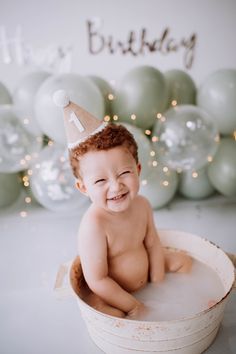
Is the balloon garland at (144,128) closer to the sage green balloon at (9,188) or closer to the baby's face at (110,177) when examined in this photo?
the sage green balloon at (9,188)

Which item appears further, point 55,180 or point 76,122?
point 55,180

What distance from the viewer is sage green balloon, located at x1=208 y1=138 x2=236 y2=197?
1990 mm

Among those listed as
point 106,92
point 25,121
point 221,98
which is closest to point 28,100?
point 25,121

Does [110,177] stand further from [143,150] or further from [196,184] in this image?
[196,184]

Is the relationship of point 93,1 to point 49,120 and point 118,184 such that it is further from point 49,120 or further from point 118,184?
point 118,184

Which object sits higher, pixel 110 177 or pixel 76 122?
pixel 76 122

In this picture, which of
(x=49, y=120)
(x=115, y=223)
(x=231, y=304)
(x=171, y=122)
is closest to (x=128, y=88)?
(x=171, y=122)

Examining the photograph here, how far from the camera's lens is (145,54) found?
117 inches

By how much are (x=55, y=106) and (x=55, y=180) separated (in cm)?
38

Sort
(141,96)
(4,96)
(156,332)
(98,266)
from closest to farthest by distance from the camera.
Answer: (156,332) < (98,266) < (141,96) < (4,96)

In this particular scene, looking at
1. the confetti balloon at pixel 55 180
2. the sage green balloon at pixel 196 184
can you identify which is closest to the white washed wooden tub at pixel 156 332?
the confetti balloon at pixel 55 180

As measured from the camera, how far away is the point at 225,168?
2.00 metres

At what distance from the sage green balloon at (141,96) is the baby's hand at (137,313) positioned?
1.11 m

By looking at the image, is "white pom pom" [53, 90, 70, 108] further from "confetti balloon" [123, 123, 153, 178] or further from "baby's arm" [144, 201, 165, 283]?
"confetti balloon" [123, 123, 153, 178]
